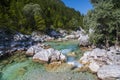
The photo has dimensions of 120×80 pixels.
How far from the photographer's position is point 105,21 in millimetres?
28703

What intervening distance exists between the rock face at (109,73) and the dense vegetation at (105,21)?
38.5 ft

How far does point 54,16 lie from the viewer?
81.8 metres

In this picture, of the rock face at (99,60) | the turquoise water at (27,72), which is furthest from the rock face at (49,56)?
the rock face at (99,60)

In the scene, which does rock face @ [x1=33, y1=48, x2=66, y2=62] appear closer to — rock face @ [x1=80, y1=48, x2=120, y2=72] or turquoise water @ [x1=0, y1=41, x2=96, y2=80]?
turquoise water @ [x1=0, y1=41, x2=96, y2=80]

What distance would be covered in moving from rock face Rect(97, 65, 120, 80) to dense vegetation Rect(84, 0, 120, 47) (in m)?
11.7

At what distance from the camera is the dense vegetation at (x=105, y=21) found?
27614mm

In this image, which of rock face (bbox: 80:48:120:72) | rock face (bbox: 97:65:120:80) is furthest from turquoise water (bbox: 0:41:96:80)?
rock face (bbox: 80:48:120:72)

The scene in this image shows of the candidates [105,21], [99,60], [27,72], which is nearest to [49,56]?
[27,72]

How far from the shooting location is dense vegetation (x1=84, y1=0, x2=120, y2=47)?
2761 cm

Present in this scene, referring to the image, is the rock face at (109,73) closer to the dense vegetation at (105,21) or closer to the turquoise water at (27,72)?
the turquoise water at (27,72)

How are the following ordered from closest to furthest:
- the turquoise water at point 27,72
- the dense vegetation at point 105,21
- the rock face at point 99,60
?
the turquoise water at point 27,72
the rock face at point 99,60
the dense vegetation at point 105,21

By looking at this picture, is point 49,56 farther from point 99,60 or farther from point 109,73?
point 109,73

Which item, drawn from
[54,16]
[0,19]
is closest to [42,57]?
[0,19]

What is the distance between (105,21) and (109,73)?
13493 mm
